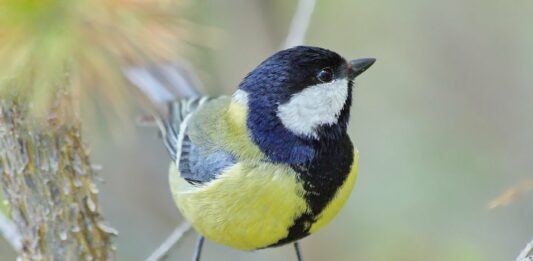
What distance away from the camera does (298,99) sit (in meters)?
1.88

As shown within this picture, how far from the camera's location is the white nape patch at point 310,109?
1885 mm

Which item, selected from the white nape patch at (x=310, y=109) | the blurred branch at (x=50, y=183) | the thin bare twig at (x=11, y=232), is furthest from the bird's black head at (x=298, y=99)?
the thin bare twig at (x=11, y=232)

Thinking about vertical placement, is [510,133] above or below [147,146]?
above

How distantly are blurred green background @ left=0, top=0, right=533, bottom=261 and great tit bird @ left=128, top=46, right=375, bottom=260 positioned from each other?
2.98 feet

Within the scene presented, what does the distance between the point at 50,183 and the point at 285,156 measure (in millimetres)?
564

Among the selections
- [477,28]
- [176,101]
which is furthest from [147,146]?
[477,28]

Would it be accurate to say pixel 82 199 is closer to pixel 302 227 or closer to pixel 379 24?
pixel 302 227

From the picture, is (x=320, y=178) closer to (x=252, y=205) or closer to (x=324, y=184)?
(x=324, y=184)

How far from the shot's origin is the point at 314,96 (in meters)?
1.89

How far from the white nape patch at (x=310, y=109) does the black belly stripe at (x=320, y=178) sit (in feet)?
0.18

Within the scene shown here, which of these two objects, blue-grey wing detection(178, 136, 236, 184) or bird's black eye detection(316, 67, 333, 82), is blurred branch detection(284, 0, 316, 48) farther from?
blue-grey wing detection(178, 136, 236, 184)

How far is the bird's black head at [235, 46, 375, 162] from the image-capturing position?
188 cm

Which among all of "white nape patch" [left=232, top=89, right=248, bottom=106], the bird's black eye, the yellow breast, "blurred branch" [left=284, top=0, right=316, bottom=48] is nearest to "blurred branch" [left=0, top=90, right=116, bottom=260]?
the yellow breast

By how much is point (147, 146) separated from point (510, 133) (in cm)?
154
